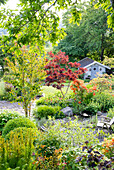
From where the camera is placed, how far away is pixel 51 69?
27.7 feet

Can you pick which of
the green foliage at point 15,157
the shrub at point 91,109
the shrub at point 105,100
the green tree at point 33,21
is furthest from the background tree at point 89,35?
the green foliage at point 15,157

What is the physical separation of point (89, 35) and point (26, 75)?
23.5m

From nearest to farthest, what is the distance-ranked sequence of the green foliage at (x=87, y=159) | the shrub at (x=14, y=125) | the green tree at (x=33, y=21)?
the green foliage at (x=87, y=159)
the green tree at (x=33, y=21)
the shrub at (x=14, y=125)

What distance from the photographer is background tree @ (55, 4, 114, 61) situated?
2548cm

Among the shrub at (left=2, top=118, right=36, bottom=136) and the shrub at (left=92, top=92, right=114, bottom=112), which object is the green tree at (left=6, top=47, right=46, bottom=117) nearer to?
the shrub at (left=2, top=118, right=36, bottom=136)

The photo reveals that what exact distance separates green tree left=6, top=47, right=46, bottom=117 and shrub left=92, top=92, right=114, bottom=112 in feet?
11.1

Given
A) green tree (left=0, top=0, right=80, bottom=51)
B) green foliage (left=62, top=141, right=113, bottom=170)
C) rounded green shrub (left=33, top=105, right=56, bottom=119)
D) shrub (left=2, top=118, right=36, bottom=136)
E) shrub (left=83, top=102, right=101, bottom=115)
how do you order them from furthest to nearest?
shrub (left=83, top=102, right=101, bottom=115)
rounded green shrub (left=33, top=105, right=56, bottom=119)
shrub (left=2, top=118, right=36, bottom=136)
green tree (left=0, top=0, right=80, bottom=51)
green foliage (left=62, top=141, right=113, bottom=170)

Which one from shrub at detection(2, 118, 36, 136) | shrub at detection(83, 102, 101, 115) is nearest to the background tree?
shrub at detection(83, 102, 101, 115)

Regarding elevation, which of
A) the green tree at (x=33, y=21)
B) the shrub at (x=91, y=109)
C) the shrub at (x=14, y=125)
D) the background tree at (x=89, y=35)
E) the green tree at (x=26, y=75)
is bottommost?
the shrub at (x=91, y=109)

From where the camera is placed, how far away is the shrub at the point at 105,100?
762 centimetres

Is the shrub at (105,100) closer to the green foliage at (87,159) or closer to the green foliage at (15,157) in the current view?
the green foliage at (87,159)

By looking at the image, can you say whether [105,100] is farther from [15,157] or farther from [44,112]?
[15,157]

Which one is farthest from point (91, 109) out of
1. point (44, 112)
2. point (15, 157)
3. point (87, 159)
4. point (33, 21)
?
point (15, 157)

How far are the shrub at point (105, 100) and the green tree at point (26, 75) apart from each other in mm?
3392
